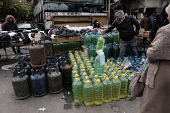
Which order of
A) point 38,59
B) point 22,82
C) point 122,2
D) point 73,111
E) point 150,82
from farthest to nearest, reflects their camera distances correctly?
point 122,2 < point 38,59 < point 22,82 < point 73,111 < point 150,82

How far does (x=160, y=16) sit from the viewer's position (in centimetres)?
482

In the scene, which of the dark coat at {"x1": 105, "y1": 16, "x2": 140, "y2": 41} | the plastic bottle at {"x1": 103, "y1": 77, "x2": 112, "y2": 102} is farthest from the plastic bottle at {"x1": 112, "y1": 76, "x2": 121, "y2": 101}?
the dark coat at {"x1": 105, "y1": 16, "x2": 140, "y2": 41}

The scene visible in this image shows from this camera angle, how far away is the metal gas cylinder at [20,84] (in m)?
3.18

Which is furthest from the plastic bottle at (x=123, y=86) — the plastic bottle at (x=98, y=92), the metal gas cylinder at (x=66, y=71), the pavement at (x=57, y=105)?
the metal gas cylinder at (x=66, y=71)

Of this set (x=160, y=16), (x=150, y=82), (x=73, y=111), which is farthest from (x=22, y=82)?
(x=160, y=16)

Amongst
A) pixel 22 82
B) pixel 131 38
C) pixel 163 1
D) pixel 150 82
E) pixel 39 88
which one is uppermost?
pixel 163 1

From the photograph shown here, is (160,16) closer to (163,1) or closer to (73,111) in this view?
(73,111)

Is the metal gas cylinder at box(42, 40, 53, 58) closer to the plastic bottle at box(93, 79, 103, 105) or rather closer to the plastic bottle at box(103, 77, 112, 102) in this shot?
the plastic bottle at box(93, 79, 103, 105)

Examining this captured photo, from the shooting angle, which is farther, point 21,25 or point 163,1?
point 163,1

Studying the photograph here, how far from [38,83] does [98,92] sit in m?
1.57

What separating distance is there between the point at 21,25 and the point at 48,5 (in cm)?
353

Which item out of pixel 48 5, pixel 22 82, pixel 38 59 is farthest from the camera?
pixel 48 5

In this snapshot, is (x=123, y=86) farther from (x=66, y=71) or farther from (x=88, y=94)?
(x=66, y=71)

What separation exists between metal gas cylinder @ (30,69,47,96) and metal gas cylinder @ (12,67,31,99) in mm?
142
